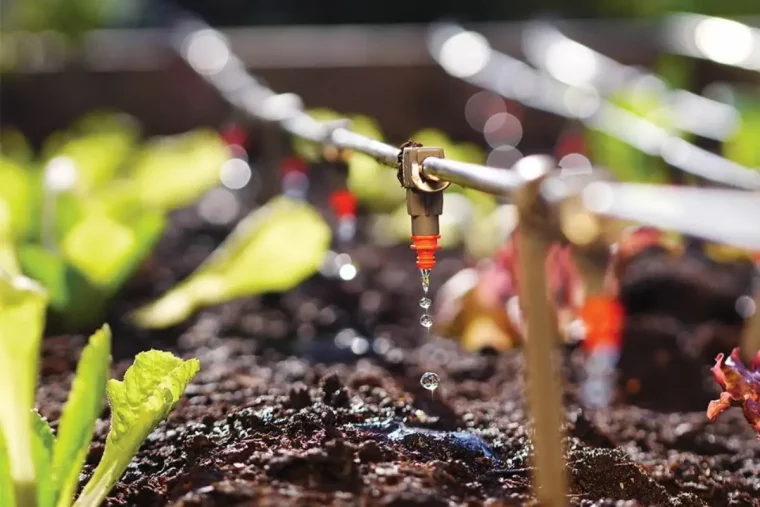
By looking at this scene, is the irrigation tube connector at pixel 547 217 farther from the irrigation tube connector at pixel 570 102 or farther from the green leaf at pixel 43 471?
the irrigation tube connector at pixel 570 102

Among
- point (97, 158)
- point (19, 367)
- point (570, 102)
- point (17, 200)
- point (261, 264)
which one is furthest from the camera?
point (570, 102)

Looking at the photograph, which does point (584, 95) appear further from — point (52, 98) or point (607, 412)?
point (52, 98)

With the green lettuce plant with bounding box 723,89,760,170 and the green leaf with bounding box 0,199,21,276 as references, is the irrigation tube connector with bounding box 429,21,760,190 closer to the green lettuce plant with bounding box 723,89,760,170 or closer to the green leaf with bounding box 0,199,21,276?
the green lettuce plant with bounding box 723,89,760,170

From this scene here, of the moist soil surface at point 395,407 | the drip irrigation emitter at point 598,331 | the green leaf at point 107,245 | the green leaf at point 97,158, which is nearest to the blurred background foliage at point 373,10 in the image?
the green leaf at point 97,158

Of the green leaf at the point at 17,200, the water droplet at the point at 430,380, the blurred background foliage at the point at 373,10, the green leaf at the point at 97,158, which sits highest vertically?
the blurred background foliage at the point at 373,10

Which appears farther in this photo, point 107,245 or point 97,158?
point 97,158

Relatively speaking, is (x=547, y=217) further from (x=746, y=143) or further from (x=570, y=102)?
(x=570, y=102)

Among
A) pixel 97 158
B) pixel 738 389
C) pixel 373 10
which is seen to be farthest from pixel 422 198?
pixel 373 10

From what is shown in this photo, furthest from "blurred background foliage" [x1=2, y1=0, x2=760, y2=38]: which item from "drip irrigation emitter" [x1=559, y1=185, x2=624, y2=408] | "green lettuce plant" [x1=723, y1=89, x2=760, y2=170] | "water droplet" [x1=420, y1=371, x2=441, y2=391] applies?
"water droplet" [x1=420, y1=371, x2=441, y2=391]
